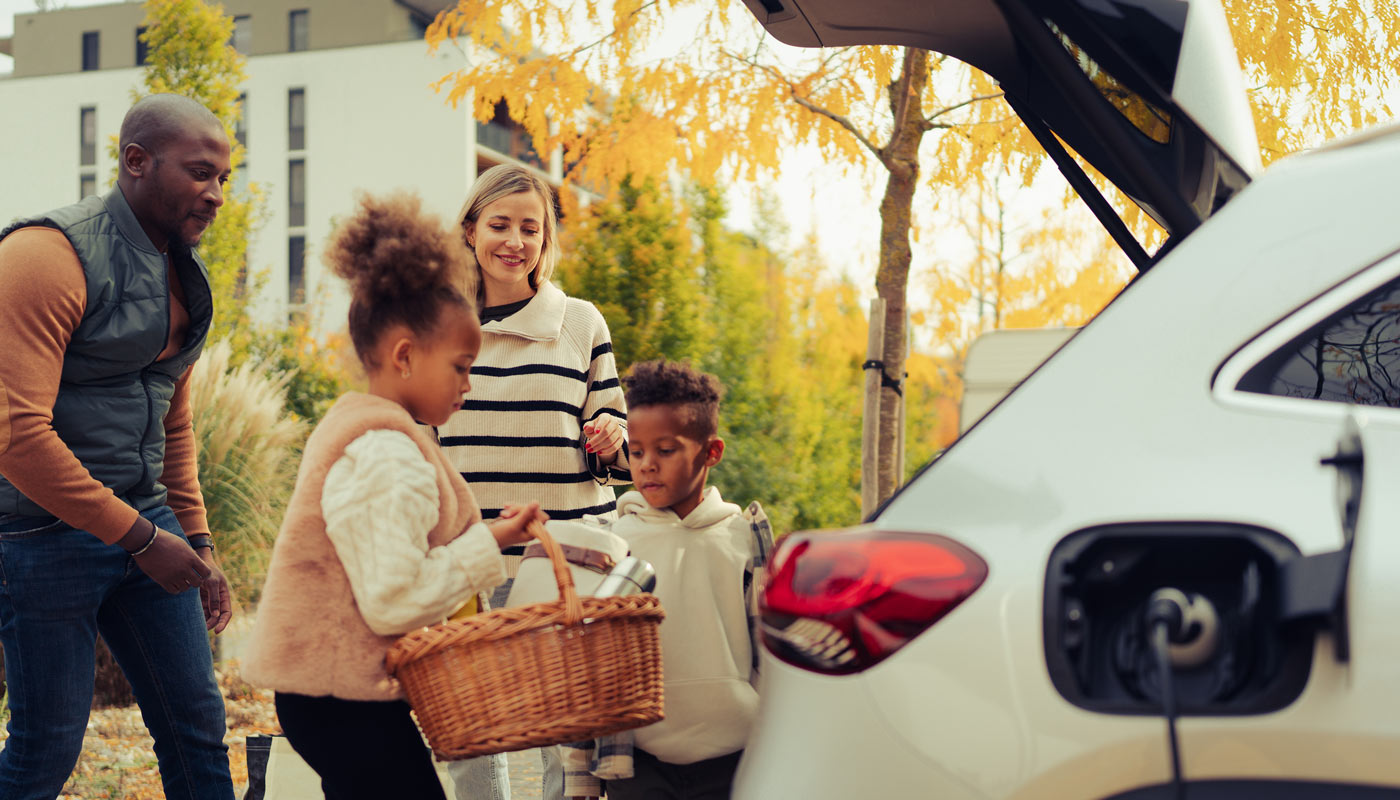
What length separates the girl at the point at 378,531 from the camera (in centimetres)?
187

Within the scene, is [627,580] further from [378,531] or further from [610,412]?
[610,412]

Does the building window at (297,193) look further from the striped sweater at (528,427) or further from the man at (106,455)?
the man at (106,455)

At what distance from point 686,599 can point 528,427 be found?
0.74 meters

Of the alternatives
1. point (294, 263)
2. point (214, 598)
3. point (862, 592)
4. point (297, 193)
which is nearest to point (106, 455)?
point (214, 598)

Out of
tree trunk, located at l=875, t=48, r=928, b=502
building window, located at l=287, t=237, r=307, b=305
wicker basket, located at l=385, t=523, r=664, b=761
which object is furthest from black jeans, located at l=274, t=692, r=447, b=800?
building window, located at l=287, t=237, r=307, b=305

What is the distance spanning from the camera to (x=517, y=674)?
1792 millimetres

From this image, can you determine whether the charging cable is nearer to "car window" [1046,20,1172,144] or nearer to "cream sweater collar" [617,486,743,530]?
"car window" [1046,20,1172,144]

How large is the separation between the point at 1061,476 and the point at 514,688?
2.85ft

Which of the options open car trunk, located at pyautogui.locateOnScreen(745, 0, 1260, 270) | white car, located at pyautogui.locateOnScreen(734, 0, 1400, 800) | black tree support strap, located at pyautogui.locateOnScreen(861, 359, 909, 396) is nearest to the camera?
white car, located at pyautogui.locateOnScreen(734, 0, 1400, 800)

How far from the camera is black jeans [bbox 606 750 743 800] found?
8.07 feet

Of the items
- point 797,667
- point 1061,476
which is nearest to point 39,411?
point 797,667

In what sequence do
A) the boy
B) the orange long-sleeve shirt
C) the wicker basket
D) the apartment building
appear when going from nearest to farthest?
the wicker basket < the orange long-sleeve shirt < the boy < the apartment building

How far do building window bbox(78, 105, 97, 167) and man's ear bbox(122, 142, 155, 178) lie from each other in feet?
137

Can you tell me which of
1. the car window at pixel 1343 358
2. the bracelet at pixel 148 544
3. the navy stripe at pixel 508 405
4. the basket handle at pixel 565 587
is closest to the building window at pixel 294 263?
the navy stripe at pixel 508 405
